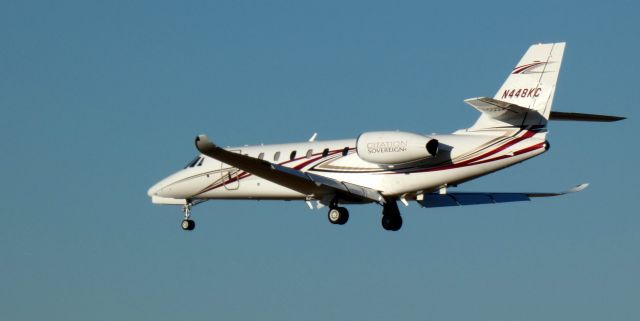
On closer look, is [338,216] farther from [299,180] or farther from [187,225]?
[187,225]

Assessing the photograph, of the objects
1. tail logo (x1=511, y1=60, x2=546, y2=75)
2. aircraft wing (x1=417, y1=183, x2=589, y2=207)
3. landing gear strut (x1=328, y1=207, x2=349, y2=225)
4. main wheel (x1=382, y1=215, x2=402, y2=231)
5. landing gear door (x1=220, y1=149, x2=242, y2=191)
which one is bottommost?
main wheel (x1=382, y1=215, x2=402, y2=231)

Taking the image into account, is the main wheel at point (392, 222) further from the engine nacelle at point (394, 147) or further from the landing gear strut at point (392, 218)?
the engine nacelle at point (394, 147)

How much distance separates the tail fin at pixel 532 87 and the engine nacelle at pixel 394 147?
1.78 meters

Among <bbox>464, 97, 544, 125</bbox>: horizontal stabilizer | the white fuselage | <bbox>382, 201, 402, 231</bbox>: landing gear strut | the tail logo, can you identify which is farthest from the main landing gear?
the tail logo

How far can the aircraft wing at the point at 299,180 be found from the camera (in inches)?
1681

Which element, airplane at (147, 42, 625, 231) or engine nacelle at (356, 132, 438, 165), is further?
engine nacelle at (356, 132, 438, 165)

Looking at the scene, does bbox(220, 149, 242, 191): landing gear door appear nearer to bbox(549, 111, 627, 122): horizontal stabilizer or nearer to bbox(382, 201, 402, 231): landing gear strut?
bbox(382, 201, 402, 231): landing gear strut

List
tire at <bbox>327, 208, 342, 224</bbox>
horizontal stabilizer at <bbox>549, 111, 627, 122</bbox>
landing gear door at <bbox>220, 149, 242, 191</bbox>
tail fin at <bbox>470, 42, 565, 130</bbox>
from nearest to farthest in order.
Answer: tail fin at <bbox>470, 42, 565, 130</bbox>
horizontal stabilizer at <bbox>549, 111, 627, 122</bbox>
tire at <bbox>327, 208, 342, 224</bbox>
landing gear door at <bbox>220, 149, 242, 191</bbox>

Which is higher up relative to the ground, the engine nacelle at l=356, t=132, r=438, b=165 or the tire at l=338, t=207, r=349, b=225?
the engine nacelle at l=356, t=132, r=438, b=165

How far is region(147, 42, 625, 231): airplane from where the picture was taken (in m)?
40.8

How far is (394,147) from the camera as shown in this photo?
42094 millimetres

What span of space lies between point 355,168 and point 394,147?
7.44 ft

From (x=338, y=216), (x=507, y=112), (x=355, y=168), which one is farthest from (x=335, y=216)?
(x=507, y=112)

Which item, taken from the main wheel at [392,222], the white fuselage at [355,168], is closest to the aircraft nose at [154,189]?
the white fuselage at [355,168]
